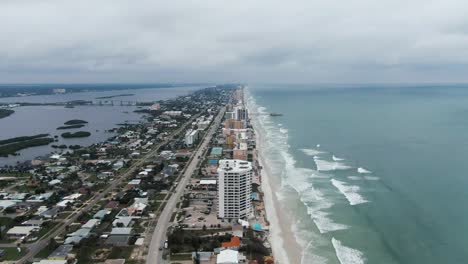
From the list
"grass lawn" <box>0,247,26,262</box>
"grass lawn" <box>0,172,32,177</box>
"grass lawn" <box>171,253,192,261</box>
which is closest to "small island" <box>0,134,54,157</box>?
"grass lawn" <box>0,172,32,177</box>

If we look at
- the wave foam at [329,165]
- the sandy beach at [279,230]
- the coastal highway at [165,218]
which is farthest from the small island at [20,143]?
the wave foam at [329,165]

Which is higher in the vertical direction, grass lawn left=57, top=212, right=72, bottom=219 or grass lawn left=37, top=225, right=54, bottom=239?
grass lawn left=57, top=212, right=72, bottom=219

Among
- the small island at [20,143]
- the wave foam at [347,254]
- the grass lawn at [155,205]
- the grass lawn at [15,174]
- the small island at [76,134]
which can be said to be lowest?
the wave foam at [347,254]

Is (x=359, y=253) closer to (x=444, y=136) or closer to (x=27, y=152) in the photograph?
(x=444, y=136)

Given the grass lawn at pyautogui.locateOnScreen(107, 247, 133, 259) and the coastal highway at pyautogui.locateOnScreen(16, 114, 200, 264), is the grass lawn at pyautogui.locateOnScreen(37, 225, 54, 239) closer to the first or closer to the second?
the coastal highway at pyautogui.locateOnScreen(16, 114, 200, 264)

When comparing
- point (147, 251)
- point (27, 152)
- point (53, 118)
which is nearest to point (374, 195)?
point (147, 251)

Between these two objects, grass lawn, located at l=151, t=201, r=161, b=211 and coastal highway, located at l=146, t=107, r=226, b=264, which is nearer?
coastal highway, located at l=146, t=107, r=226, b=264

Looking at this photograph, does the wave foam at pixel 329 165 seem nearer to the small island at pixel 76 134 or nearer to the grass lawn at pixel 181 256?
the grass lawn at pixel 181 256
